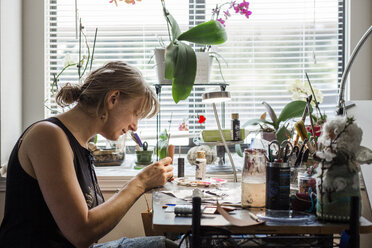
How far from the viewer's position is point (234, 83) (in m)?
2.93

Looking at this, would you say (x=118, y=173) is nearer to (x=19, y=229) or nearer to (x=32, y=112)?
(x=32, y=112)

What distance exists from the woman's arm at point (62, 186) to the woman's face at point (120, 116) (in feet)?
0.81

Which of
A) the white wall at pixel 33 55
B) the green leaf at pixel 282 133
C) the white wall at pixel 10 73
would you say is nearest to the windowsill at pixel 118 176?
the white wall at pixel 10 73

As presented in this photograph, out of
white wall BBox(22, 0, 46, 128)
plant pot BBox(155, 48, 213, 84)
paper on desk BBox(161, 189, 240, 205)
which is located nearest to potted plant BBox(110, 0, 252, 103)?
plant pot BBox(155, 48, 213, 84)

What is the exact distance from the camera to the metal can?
1381mm

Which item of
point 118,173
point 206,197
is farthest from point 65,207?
point 118,173

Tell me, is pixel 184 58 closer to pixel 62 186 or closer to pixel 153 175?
pixel 153 175

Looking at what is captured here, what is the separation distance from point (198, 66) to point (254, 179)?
46.4 inches

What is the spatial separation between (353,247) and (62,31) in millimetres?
2370

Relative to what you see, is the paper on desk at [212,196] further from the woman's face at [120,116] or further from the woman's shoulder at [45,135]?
the woman's shoulder at [45,135]

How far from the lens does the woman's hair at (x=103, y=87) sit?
151 cm

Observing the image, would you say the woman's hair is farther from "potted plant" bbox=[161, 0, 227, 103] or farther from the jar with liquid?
"potted plant" bbox=[161, 0, 227, 103]

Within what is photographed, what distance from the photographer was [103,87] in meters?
1.50

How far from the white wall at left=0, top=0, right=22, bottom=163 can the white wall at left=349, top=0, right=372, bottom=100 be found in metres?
2.13
